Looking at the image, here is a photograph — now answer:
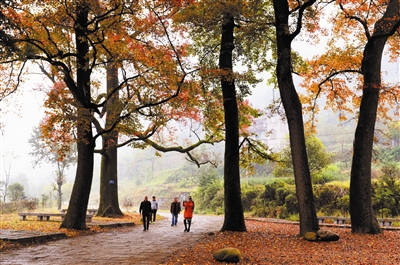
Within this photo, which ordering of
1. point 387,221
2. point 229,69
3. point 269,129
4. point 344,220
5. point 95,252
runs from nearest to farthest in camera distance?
point 95,252
point 229,69
point 387,221
point 344,220
point 269,129

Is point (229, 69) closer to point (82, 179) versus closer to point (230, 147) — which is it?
point (230, 147)

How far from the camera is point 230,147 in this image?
48.7ft

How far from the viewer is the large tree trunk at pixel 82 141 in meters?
13.8

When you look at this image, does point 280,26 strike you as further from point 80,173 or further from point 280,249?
point 80,173

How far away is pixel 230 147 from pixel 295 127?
313 cm

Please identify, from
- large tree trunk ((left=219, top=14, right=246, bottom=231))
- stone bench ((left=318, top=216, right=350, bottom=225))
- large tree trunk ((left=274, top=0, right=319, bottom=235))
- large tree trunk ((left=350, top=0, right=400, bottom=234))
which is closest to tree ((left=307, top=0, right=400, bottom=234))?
large tree trunk ((left=350, top=0, right=400, bottom=234))

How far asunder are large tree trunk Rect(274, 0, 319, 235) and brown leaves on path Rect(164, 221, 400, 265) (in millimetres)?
886

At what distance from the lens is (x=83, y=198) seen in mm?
14492

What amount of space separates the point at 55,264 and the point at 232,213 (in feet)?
26.6

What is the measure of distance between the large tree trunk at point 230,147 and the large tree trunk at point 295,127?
214 centimetres

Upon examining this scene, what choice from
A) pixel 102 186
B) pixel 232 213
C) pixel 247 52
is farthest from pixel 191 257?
pixel 102 186

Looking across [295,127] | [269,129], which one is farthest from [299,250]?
[269,129]

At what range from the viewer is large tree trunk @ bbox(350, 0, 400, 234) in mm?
12914

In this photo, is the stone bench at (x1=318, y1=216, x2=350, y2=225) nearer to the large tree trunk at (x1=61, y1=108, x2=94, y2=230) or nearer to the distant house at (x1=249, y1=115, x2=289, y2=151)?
the large tree trunk at (x1=61, y1=108, x2=94, y2=230)
